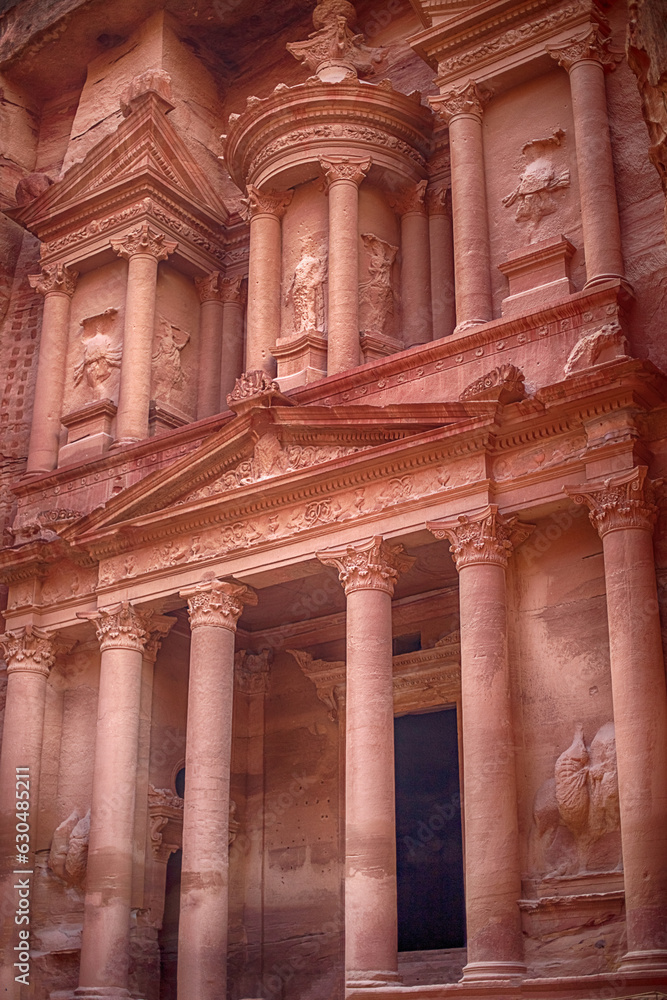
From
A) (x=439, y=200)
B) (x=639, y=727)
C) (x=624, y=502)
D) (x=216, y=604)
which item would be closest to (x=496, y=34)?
(x=439, y=200)

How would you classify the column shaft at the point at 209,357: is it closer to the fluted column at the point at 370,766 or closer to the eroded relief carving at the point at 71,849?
the fluted column at the point at 370,766

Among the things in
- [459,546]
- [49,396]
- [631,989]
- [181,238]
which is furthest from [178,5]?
Result: [631,989]

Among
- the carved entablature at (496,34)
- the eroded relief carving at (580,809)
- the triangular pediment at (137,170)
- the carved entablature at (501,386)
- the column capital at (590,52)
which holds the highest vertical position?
the triangular pediment at (137,170)

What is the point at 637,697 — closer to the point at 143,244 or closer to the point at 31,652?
the point at 31,652

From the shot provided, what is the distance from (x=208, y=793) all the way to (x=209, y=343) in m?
9.27

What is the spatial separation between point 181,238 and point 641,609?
40.8 feet

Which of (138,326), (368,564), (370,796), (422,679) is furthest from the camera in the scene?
(138,326)

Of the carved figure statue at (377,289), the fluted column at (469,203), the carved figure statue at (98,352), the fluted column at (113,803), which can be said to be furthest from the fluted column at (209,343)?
the fluted column at (469,203)

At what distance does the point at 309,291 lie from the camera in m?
21.0

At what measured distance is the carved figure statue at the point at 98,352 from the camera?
75.6 feet

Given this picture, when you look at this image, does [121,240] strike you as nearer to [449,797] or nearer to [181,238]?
[181,238]

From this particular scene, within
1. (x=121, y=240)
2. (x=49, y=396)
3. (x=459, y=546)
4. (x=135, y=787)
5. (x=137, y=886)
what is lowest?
(x=137, y=886)

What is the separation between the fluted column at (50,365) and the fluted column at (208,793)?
5420 millimetres

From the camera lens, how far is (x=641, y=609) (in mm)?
14625
